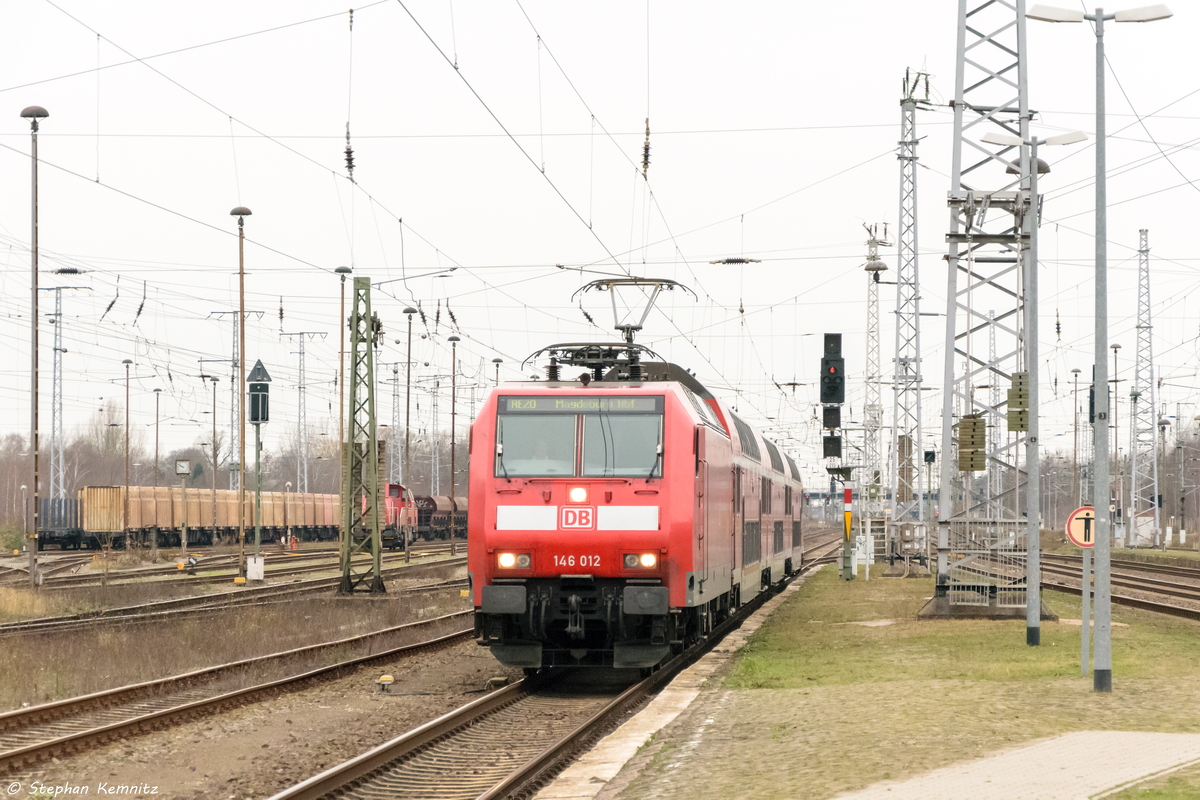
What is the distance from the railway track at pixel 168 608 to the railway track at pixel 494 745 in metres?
10.1

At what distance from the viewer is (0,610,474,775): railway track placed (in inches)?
444

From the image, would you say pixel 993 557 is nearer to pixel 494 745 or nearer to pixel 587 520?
pixel 587 520

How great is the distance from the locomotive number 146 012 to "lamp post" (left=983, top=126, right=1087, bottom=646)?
6.79 m

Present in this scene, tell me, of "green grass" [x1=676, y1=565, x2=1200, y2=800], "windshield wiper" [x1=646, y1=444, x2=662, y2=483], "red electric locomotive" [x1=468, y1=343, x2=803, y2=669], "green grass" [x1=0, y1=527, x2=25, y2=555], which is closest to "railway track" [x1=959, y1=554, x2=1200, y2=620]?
"green grass" [x1=676, y1=565, x2=1200, y2=800]

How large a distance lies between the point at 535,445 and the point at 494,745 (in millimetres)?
4468

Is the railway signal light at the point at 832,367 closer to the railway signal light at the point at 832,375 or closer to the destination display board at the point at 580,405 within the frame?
the railway signal light at the point at 832,375

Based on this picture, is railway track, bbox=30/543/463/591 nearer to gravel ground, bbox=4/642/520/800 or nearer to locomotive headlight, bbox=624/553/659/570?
gravel ground, bbox=4/642/520/800

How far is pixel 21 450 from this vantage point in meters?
132

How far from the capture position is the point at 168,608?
26859 millimetres

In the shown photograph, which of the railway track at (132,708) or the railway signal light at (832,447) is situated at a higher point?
the railway signal light at (832,447)

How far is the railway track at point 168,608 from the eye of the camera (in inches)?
891

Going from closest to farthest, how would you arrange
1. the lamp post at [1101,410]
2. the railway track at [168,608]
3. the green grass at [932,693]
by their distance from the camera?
the green grass at [932,693] → the lamp post at [1101,410] → the railway track at [168,608]

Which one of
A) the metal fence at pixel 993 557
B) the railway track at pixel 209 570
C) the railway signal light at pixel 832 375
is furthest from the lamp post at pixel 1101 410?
the railway track at pixel 209 570

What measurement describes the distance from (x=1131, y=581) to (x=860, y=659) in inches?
966
